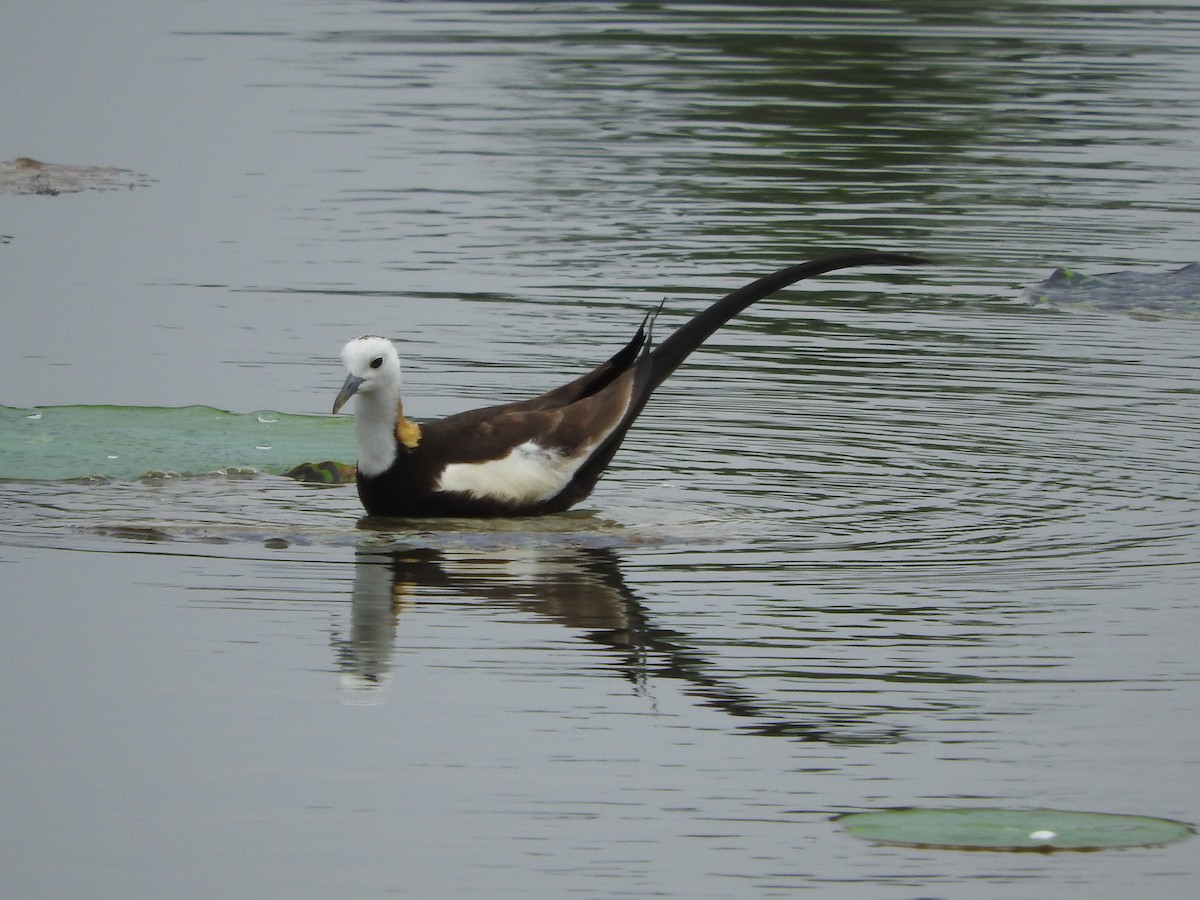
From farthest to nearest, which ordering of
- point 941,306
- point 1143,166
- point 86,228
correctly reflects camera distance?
point 1143,166
point 86,228
point 941,306

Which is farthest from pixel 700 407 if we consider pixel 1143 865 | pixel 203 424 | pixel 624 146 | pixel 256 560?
pixel 624 146

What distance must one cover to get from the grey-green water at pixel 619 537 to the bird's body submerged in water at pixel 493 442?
146 millimetres

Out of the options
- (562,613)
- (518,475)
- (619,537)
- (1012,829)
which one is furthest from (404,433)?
(1012,829)

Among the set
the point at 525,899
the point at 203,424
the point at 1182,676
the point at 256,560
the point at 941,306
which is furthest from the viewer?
the point at 941,306

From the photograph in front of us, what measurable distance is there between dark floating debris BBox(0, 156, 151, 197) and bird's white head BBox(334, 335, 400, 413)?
861 cm

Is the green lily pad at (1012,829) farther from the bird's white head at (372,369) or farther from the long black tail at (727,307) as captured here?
the long black tail at (727,307)

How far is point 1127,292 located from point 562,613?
677cm

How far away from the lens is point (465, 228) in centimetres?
1577

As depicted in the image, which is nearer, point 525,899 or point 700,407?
point 525,899

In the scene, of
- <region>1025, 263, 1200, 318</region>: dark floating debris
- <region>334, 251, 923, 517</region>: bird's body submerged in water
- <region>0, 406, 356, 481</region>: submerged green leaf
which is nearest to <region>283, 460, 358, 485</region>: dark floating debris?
<region>0, 406, 356, 481</region>: submerged green leaf

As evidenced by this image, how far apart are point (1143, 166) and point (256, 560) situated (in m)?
11.8

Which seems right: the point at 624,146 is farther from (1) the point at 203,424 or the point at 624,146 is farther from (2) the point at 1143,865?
(2) the point at 1143,865

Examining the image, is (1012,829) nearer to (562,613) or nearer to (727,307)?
(562,613)

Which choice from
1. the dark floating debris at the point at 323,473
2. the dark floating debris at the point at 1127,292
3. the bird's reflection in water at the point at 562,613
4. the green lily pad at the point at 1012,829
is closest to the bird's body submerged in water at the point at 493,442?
the bird's reflection in water at the point at 562,613
